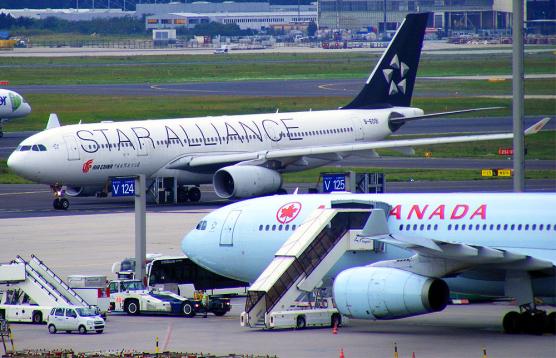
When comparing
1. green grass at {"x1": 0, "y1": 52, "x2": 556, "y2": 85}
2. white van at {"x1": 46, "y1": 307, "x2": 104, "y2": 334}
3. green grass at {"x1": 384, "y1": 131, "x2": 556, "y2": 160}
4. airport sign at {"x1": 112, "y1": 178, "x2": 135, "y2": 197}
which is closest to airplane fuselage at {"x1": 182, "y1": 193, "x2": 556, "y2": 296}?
airport sign at {"x1": 112, "y1": 178, "x2": 135, "y2": 197}

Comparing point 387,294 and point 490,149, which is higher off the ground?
point 387,294

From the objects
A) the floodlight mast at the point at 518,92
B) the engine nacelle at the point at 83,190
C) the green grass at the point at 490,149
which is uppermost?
the floodlight mast at the point at 518,92

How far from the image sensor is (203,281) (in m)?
41.0

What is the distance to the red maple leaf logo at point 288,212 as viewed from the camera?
1435 inches

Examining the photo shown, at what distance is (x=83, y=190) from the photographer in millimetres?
64500

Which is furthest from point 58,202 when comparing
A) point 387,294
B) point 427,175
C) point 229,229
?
point 387,294

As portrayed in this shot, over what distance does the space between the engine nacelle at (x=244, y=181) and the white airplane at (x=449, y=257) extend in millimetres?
25249

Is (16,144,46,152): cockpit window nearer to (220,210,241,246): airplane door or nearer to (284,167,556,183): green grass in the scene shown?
(284,167,556,183): green grass

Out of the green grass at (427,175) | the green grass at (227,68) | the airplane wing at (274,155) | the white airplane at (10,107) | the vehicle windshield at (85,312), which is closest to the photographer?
the vehicle windshield at (85,312)

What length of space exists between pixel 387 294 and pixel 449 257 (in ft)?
5.85

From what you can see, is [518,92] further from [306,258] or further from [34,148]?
[34,148]

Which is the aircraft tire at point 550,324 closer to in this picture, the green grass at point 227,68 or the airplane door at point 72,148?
the airplane door at point 72,148

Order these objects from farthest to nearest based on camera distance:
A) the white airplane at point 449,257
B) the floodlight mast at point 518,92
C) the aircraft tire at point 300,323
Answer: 1. the floodlight mast at point 518,92
2. the aircraft tire at point 300,323
3. the white airplane at point 449,257

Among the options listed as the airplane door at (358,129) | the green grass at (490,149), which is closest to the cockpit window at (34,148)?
the airplane door at (358,129)
